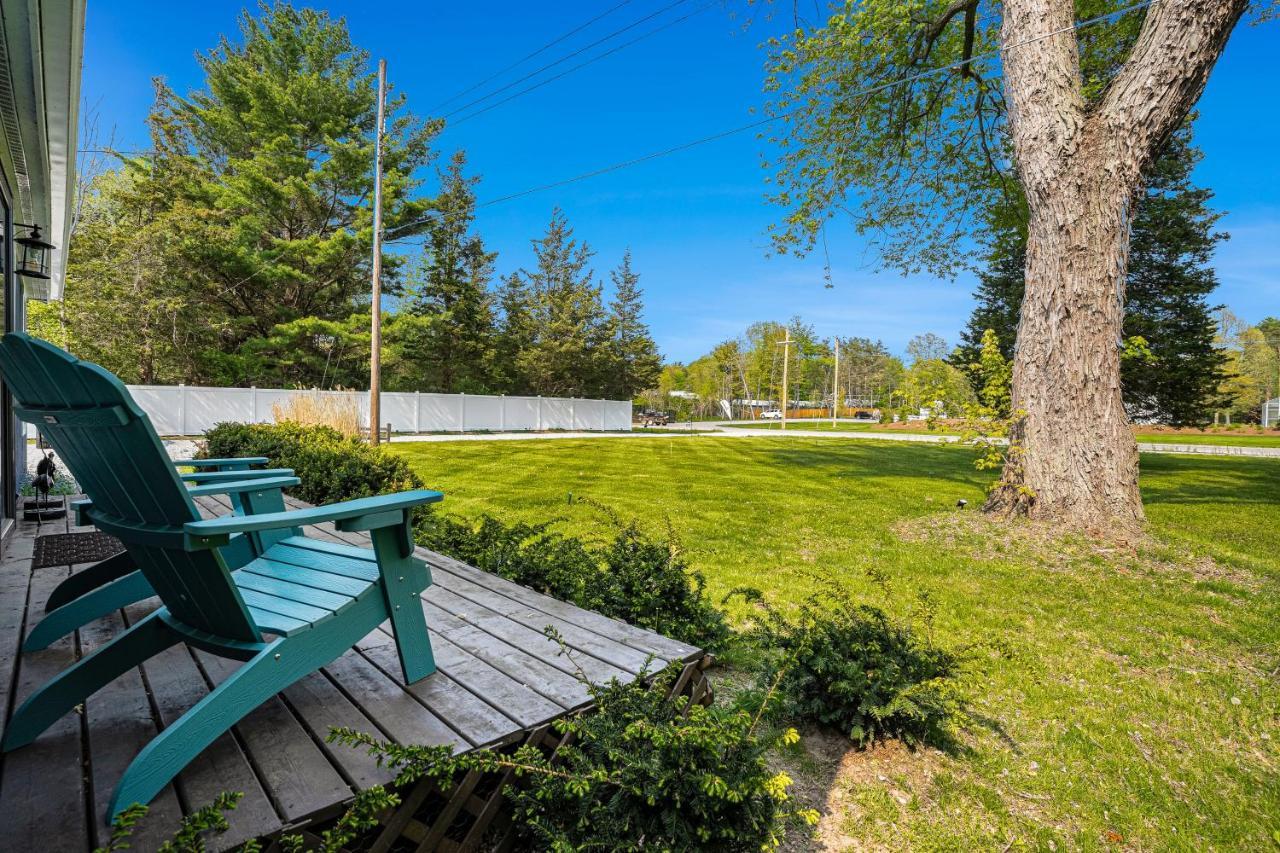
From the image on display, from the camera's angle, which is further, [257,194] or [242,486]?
[257,194]

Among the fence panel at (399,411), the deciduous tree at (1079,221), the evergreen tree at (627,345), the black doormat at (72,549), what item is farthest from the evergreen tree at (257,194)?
the deciduous tree at (1079,221)

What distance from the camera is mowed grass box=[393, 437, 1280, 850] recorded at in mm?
1945

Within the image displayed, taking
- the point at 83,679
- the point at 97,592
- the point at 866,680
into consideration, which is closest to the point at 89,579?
the point at 97,592

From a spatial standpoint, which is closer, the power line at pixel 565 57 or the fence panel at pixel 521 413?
the power line at pixel 565 57

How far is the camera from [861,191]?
10195 mm

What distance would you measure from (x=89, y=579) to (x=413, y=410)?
64.4 feet

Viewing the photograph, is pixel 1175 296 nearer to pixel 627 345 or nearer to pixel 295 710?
pixel 295 710

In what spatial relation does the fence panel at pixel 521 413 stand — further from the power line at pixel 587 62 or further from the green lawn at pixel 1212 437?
the green lawn at pixel 1212 437

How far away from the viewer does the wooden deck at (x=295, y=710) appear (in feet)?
4.03

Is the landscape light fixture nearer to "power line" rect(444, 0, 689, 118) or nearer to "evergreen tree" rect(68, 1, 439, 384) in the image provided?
"power line" rect(444, 0, 689, 118)

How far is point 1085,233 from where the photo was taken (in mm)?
5074

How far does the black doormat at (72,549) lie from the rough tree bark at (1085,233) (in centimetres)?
663

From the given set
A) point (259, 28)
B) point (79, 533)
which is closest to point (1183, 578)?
point (79, 533)

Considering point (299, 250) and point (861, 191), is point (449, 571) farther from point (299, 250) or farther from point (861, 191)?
point (299, 250)
